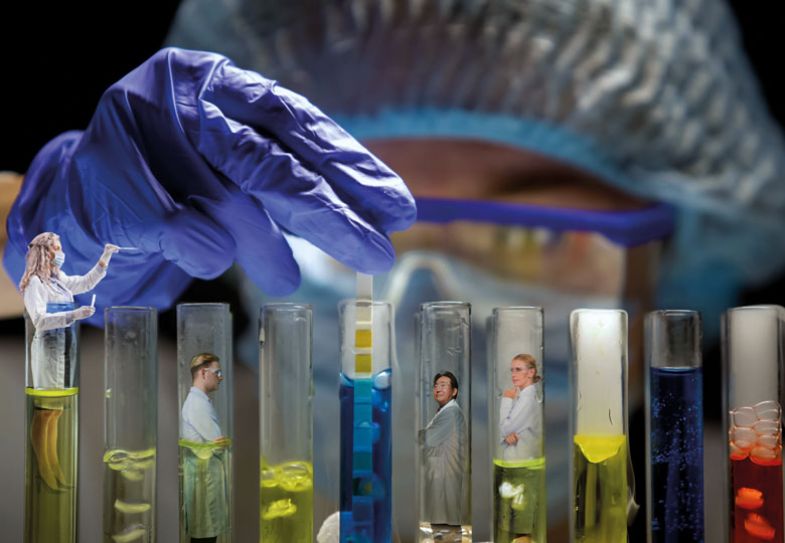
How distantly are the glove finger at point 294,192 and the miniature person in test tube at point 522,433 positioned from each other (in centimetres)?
23

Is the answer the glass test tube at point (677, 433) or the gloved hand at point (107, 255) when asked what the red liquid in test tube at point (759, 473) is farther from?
the gloved hand at point (107, 255)

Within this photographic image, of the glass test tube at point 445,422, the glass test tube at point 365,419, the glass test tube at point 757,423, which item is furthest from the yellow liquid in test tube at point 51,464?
the glass test tube at point 757,423

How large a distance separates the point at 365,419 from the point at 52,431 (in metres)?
0.40

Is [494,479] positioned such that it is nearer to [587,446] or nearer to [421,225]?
[587,446]

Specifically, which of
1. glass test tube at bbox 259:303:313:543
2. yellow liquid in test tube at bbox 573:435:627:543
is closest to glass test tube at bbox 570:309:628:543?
yellow liquid in test tube at bbox 573:435:627:543

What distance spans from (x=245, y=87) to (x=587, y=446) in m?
0.64

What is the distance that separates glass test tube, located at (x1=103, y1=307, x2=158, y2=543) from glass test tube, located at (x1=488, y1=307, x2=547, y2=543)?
45 centimetres

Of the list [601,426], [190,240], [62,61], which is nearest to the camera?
[601,426]

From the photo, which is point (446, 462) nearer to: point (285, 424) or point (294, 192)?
point (285, 424)

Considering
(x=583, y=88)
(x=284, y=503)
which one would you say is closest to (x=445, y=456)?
(x=284, y=503)

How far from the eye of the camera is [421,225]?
5.00ft

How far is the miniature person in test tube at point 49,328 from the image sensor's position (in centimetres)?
116

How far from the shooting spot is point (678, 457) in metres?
1.14

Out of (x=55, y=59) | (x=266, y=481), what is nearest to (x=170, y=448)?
(x=266, y=481)
